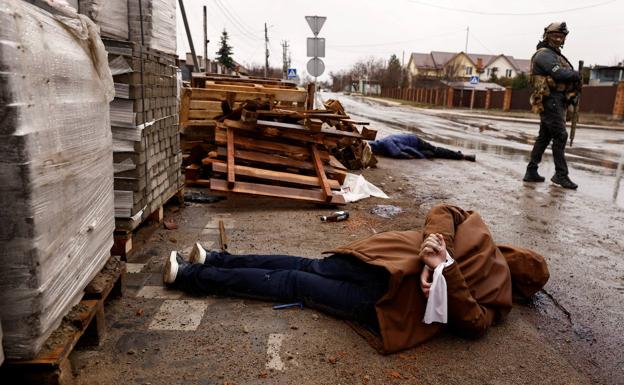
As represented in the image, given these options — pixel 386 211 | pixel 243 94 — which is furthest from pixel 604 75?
pixel 386 211

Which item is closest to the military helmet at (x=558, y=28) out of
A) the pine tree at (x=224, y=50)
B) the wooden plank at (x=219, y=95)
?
the wooden plank at (x=219, y=95)

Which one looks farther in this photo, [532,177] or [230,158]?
[532,177]

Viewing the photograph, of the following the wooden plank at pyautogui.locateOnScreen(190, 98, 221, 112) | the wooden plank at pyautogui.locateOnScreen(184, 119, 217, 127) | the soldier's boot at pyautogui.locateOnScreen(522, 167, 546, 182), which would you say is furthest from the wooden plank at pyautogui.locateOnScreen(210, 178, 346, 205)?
the soldier's boot at pyautogui.locateOnScreen(522, 167, 546, 182)

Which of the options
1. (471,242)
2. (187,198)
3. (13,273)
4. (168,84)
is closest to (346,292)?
(471,242)

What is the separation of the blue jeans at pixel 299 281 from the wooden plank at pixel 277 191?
2109 millimetres

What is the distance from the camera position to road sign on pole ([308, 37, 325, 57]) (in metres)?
14.2

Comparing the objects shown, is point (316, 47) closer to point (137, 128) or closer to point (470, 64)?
point (137, 128)

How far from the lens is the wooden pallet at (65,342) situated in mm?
1955

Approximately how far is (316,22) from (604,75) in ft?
152

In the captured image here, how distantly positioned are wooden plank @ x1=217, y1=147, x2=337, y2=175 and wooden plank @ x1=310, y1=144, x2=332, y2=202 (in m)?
0.10

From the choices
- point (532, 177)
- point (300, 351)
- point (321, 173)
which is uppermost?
point (321, 173)

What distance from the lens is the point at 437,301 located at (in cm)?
260

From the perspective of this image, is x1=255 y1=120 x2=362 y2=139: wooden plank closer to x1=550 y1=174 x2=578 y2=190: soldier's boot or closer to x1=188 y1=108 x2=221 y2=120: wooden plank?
x1=188 y1=108 x2=221 y2=120: wooden plank

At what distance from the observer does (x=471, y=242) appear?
9.58 feet
